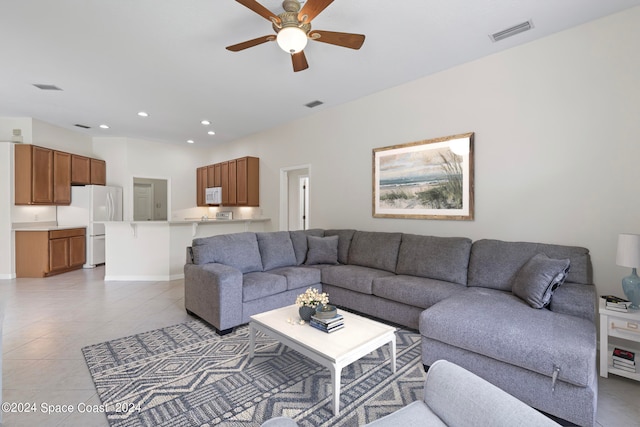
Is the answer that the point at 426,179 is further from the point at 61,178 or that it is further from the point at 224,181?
the point at 61,178

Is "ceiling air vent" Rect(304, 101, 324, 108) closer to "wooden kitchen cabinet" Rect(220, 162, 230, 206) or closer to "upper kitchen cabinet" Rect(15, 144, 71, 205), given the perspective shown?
"wooden kitchen cabinet" Rect(220, 162, 230, 206)

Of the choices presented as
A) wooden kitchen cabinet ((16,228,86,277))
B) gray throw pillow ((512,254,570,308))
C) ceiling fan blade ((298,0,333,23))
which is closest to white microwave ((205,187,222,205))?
wooden kitchen cabinet ((16,228,86,277))

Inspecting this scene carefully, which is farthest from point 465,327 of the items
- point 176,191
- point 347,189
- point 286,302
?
point 176,191

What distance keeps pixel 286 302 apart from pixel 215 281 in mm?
904

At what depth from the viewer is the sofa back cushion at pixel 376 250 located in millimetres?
3557

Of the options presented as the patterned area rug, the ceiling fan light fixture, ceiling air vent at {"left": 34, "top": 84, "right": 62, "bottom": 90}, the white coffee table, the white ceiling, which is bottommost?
the patterned area rug

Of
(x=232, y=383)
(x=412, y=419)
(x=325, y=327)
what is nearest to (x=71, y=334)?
(x=232, y=383)

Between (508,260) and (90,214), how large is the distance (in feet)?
24.1

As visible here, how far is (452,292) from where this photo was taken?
2.66 m

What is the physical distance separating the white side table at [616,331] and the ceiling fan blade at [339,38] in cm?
270

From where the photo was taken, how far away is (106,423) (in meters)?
1.67

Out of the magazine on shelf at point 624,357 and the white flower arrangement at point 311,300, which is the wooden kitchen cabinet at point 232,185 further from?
the magazine on shelf at point 624,357

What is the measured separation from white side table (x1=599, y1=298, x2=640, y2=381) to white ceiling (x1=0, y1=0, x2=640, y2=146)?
2.39 meters

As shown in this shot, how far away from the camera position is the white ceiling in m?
2.39
